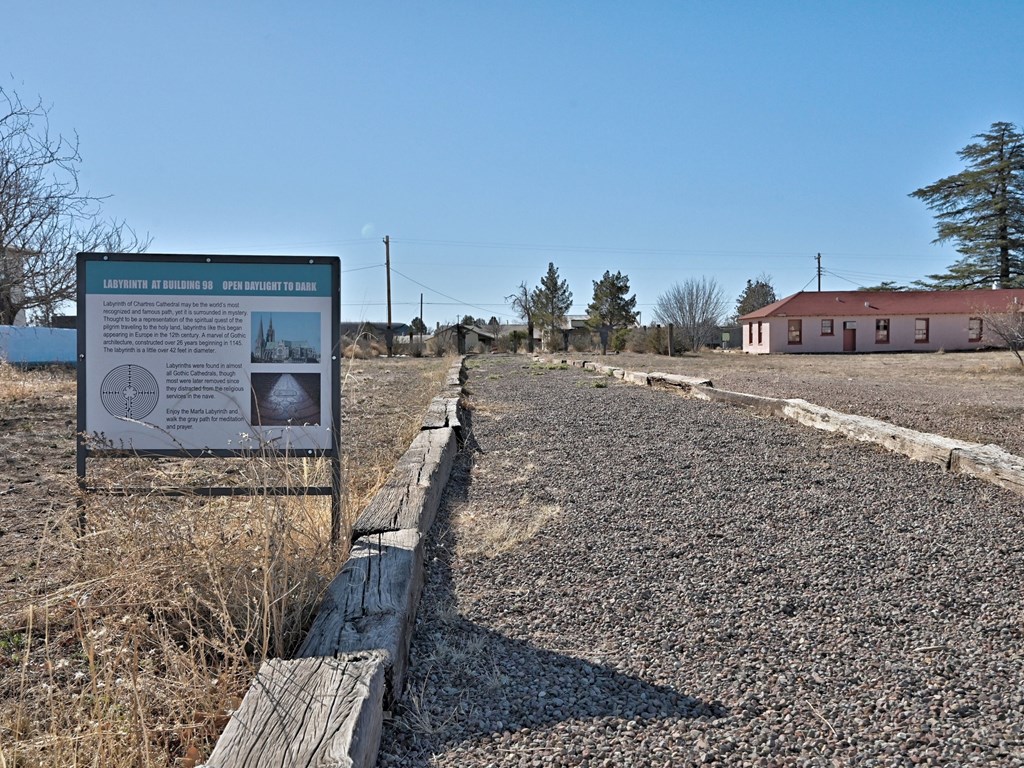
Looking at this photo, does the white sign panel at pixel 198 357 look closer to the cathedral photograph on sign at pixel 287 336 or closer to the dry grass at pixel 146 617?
the cathedral photograph on sign at pixel 287 336

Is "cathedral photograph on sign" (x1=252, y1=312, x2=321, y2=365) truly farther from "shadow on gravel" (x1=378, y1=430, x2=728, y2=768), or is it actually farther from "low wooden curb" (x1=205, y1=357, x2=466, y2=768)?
"shadow on gravel" (x1=378, y1=430, x2=728, y2=768)

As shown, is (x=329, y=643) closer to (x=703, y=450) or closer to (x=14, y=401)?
(x=703, y=450)

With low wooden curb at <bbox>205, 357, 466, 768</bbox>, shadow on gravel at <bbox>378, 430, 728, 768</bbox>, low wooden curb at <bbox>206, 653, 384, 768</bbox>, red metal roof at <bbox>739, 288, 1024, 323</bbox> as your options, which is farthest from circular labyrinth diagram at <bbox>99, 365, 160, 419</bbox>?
red metal roof at <bbox>739, 288, 1024, 323</bbox>

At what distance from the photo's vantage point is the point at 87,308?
157 inches

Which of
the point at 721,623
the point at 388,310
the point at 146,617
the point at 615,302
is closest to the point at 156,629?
the point at 146,617

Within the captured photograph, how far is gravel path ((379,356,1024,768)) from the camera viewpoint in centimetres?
229

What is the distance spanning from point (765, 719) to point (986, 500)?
137 inches

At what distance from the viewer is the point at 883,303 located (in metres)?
48.1

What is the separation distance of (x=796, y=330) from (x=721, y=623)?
4697 cm

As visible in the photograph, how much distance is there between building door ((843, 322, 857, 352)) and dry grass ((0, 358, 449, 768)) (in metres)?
47.3

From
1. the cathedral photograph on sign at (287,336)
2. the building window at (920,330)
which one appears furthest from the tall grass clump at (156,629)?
the building window at (920,330)

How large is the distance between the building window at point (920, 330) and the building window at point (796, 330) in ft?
22.3

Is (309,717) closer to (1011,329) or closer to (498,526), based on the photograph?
(498,526)

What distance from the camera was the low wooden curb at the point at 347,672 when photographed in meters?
1.90
